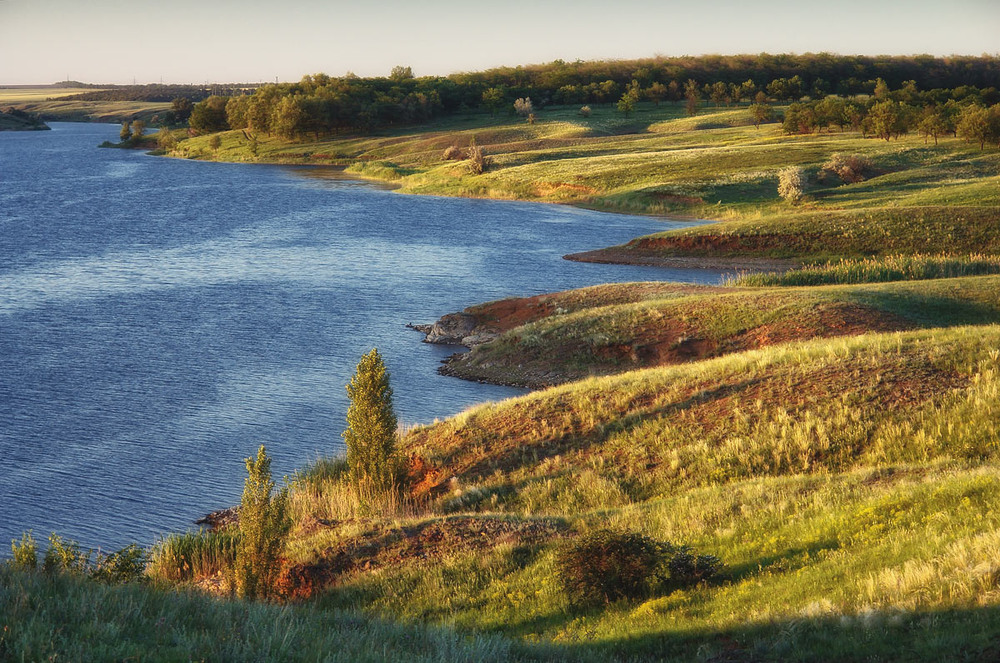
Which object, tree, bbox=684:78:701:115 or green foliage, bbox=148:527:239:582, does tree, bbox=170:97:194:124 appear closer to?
tree, bbox=684:78:701:115

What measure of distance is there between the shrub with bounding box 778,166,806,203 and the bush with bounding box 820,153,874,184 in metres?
5.23


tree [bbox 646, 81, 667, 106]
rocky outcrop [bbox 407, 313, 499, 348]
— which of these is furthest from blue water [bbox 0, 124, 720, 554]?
tree [bbox 646, 81, 667, 106]

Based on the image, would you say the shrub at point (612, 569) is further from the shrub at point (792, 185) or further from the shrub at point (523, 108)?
the shrub at point (523, 108)

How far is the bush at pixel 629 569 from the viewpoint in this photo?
1201 centimetres

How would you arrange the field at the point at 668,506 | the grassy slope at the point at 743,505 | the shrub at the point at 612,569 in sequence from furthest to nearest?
the shrub at the point at 612,569
the grassy slope at the point at 743,505
the field at the point at 668,506

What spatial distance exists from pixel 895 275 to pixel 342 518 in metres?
31.5

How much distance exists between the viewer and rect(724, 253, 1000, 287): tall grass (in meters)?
41.0

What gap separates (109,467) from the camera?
22.9m

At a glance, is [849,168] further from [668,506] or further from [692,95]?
[692,95]

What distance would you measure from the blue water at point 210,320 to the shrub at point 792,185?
10.6m

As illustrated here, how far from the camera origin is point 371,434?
20875 mm

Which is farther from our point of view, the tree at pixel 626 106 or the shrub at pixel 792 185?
the tree at pixel 626 106

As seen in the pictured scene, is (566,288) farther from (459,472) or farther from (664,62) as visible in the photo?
(664,62)

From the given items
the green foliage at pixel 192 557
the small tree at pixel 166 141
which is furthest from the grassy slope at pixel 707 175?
the green foliage at pixel 192 557
